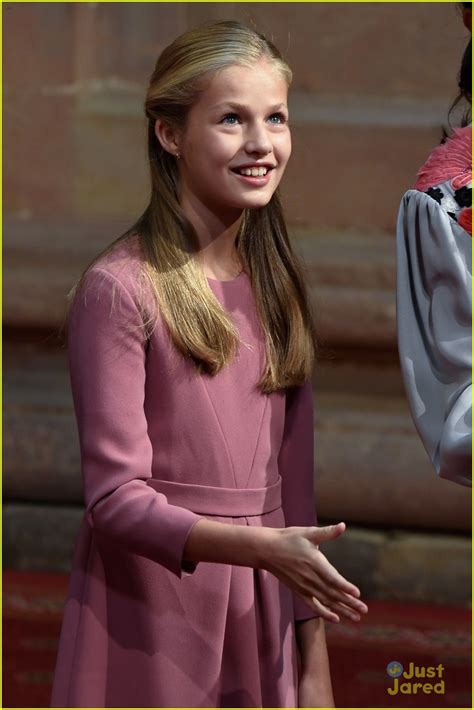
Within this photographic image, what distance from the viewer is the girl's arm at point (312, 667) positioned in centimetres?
169

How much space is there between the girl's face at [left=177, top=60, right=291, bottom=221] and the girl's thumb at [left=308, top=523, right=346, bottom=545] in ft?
1.46

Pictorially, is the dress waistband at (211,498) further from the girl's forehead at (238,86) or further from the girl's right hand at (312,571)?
the girl's forehead at (238,86)

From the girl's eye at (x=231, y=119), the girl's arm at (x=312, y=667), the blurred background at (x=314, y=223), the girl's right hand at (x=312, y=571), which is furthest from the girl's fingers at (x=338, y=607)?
the blurred background at (x=314, y=223)

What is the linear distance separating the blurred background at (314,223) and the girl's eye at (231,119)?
1596 mm

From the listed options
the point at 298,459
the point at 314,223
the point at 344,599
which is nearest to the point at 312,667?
the point at 298,459

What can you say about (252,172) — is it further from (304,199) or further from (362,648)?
(304,199)

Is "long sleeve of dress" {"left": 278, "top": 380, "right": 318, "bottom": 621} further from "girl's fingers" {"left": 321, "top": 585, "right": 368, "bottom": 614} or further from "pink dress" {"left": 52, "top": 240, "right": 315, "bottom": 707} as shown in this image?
"girl's fingers" {"left": 321, "top": 585, "right": 368, "bottom": 614}

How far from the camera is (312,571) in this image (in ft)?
4.43

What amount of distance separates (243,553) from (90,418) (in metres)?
0.26

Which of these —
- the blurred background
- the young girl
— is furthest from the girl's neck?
the blurred background

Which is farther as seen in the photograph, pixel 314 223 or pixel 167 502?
pixel 314 223

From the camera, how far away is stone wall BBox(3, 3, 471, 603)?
332 centimetres

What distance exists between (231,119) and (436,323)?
0.36 m

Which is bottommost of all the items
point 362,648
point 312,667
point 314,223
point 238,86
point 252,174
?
point 362,648
